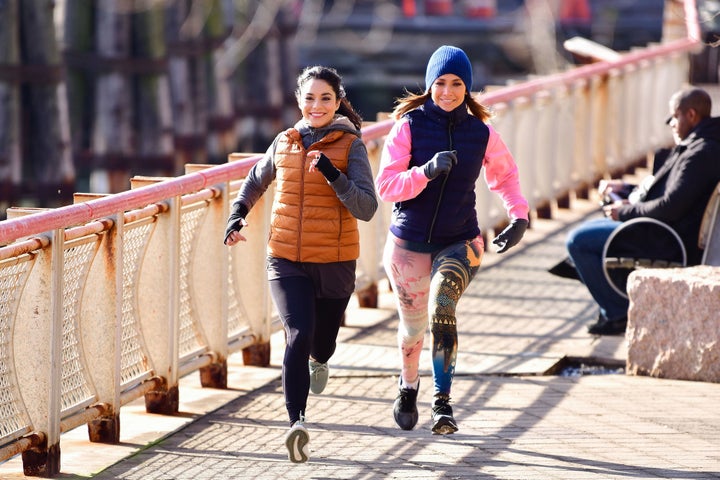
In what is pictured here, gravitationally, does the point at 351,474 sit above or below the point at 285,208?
below

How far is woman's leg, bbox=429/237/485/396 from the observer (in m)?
6.92

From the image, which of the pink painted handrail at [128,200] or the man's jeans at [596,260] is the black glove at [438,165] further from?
the man's jeans at [596,260]

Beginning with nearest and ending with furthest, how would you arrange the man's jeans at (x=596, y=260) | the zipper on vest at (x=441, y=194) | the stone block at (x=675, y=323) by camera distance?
the zipper on vest at (x=441, y=194) < the stone block at (x=675, y=323) < the man's jeans at (x=596, y=260)

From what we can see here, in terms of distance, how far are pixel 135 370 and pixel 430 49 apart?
41693 mm

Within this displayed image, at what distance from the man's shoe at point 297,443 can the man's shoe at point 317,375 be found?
634 mm

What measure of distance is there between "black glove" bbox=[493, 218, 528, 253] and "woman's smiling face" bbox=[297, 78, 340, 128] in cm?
85

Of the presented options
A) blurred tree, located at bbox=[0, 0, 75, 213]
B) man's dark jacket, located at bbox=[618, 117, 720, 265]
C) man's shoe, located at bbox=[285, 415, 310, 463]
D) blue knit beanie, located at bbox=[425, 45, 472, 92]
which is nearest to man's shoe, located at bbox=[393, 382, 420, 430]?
man's shoe, located at bbox=[285, 415, 310, 463]

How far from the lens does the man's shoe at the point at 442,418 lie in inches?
270

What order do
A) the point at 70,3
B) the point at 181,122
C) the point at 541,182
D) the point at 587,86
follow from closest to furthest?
the point at 541,182
the point at 587,86
the point at 70,3
the point at 181,122

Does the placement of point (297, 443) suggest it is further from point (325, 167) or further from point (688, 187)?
point (688, 187)

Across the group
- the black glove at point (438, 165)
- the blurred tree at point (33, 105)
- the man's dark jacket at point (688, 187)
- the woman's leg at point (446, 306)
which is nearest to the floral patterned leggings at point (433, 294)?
the woman's leg at point (446, 306)

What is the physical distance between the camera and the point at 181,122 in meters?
32.9

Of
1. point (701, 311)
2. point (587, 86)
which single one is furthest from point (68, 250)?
point (587, 86)

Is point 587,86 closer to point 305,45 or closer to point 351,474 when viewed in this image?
point 351,474
